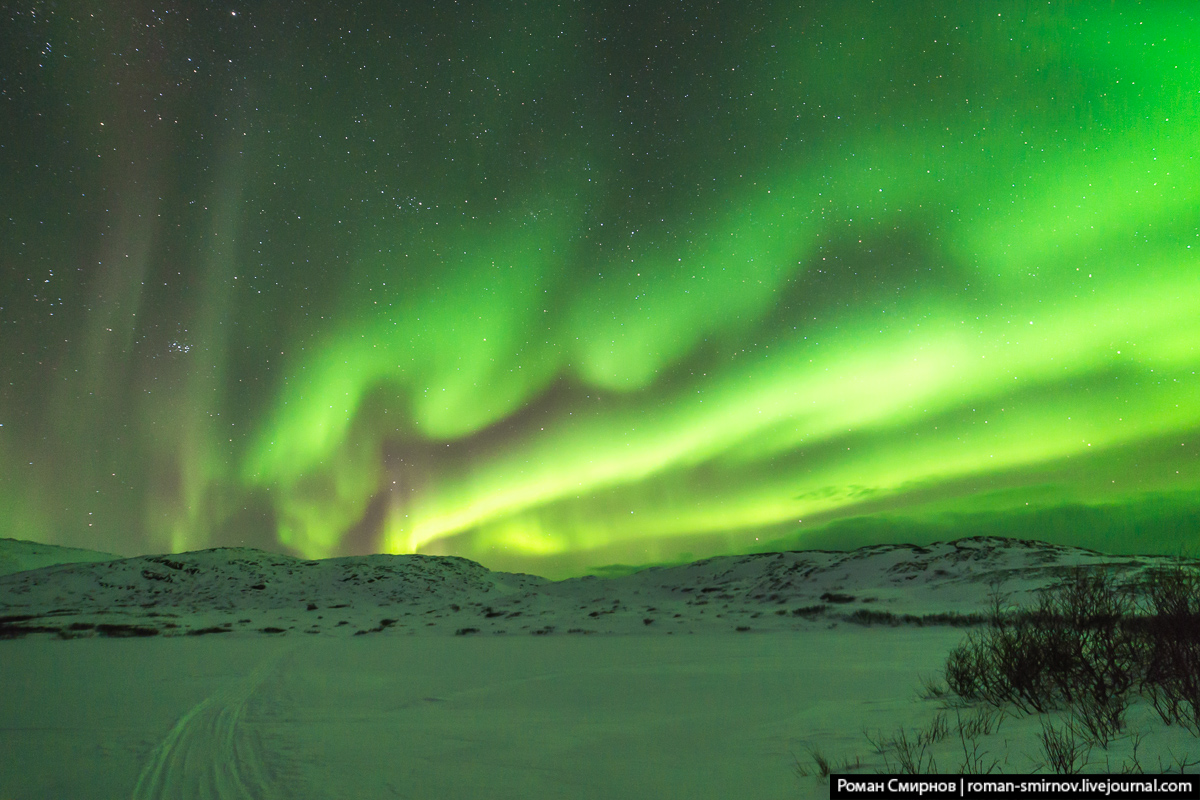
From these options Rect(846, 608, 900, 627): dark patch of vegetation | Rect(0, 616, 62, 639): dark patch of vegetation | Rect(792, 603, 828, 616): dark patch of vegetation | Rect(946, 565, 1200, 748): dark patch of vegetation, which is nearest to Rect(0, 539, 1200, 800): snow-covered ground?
Rect(846, 608, 900, 627): dark patch of vegetation

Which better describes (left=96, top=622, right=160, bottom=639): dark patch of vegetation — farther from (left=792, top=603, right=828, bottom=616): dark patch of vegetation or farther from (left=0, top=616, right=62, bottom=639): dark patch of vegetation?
(left=792, top=603, right=828, bottom=616): dark patch of vegetation

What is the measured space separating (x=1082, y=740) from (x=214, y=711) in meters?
15.4

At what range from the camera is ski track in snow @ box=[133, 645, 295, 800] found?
731 cm

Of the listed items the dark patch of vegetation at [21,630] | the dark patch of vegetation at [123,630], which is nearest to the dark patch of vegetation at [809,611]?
the dark patch of vegetation at [123,630]

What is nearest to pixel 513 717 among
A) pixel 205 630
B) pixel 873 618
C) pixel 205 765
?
pixel 205 765

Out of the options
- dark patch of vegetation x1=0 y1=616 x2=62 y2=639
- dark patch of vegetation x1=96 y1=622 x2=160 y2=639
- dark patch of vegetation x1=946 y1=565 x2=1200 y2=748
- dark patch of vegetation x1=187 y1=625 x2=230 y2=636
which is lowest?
dark patch of vegetation x1=187 y1=625 x2=230 y2=636

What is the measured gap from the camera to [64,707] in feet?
48.9

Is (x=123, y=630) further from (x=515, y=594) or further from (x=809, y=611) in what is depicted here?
(x=809, y=611)

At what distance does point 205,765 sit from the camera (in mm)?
8609

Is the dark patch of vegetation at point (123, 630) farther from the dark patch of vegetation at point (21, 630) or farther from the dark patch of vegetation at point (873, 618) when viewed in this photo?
the dark patch of vegetation at point (873, 618)

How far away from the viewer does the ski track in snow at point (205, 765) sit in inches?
288

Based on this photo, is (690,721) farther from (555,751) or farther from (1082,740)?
(1082,740)

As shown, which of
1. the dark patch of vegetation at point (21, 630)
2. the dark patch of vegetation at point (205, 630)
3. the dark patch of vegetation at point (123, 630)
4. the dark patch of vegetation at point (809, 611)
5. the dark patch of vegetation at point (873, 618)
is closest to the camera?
the dark patch of vegetation at point (873, 618)

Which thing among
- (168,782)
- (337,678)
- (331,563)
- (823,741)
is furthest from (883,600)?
(331,563)
